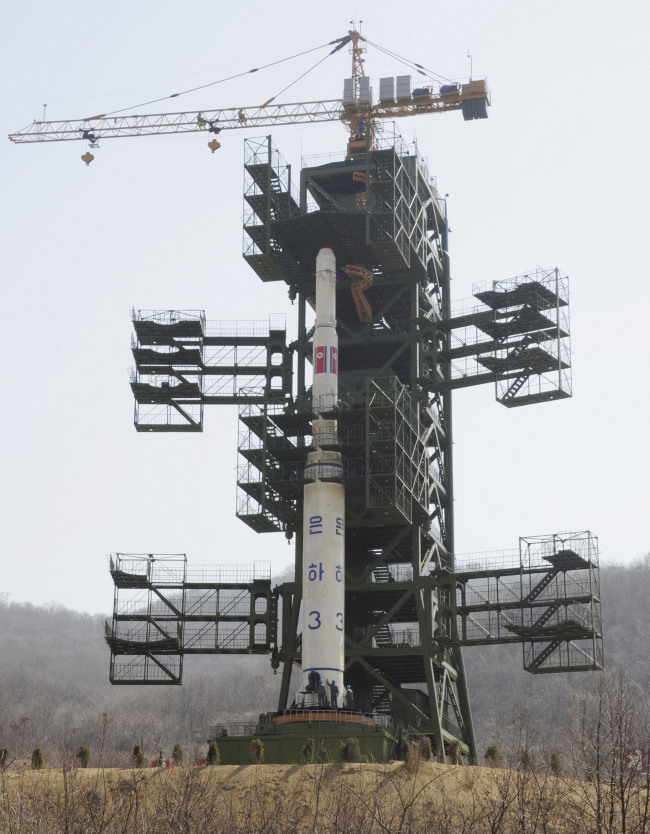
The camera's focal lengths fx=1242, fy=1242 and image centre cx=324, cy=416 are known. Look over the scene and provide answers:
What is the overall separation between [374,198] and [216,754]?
3391cm

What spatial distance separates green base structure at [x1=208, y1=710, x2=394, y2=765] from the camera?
55.4 metres

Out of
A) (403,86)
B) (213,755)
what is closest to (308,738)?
(213,755)

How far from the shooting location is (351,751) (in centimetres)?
5372

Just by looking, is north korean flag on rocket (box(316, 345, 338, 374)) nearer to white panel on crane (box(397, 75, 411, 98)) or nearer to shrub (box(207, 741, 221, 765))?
shrub (box(207, 741, 221, 765))

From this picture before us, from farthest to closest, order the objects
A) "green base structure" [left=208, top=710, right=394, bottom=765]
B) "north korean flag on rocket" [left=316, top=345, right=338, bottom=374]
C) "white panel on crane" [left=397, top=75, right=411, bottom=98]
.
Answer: "white panel on crane" [left=397, top=75, right=411, bottom=98] < "north korean flag on rocket" [left=316, top=345, right=338, bottom=374] < "green base structure" [left=208, top=710, right=394, bottom=765]

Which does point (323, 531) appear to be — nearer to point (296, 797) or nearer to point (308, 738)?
point (308, 738)

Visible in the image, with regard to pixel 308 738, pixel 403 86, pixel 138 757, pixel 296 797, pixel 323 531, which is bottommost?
pixel 296 797

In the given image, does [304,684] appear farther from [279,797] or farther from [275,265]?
[275,265]

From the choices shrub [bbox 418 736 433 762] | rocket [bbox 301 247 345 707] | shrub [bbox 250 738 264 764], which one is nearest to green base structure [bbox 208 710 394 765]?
shrub [bbox 250 738 264 764]

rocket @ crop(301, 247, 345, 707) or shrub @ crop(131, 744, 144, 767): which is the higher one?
rocket @ crop(301, 247, 345, 707)

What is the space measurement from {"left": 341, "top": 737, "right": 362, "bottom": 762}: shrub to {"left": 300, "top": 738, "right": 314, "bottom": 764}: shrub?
145 cm

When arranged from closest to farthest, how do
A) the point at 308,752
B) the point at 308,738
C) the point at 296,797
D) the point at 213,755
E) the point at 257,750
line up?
the point at 296,797
the point at 213,755
the point at 308,752
the point at 257,750
the point at 308,738

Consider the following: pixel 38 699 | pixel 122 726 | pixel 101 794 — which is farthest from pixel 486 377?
pixel 38 699

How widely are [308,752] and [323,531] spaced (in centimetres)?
1412
